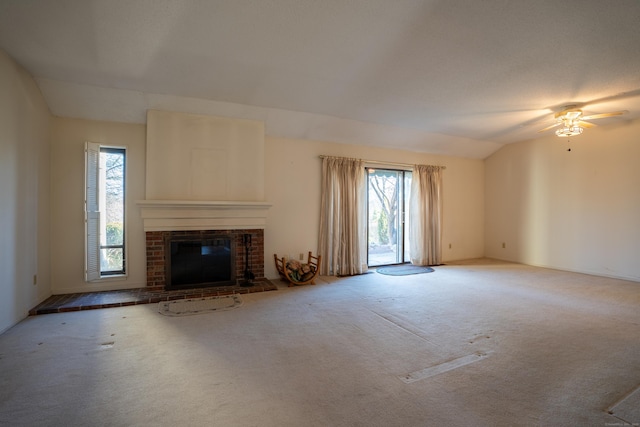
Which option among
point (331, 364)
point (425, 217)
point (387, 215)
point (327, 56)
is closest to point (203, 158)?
point (327, 56)

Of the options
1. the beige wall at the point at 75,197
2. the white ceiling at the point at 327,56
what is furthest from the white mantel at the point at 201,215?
the white ceiling at the point at 327,56

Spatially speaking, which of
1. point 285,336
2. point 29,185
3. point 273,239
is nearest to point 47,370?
point 285,336

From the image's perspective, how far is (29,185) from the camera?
3227mm

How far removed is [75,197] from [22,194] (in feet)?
2.48

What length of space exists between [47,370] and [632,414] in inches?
151

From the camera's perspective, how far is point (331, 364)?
2232 mm

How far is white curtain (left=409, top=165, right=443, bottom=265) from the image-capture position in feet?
19.6

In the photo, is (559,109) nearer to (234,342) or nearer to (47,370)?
(234,342)

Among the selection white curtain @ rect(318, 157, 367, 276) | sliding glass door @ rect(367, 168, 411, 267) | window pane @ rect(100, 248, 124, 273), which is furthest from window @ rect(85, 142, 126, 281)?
sliding glass door @ rect(367, 168, 411, 267)

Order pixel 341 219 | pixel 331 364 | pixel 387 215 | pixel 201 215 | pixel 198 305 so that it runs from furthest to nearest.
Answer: pixel 387 215
pixel 341 219
pixel 201 215
pixel 198 305
pixel 331 364

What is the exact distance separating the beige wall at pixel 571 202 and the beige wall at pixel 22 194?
26.6 feet

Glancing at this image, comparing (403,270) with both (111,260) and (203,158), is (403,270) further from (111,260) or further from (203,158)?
(111,260)

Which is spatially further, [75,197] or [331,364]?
[75,197]

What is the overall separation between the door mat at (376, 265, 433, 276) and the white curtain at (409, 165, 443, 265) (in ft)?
0.82
